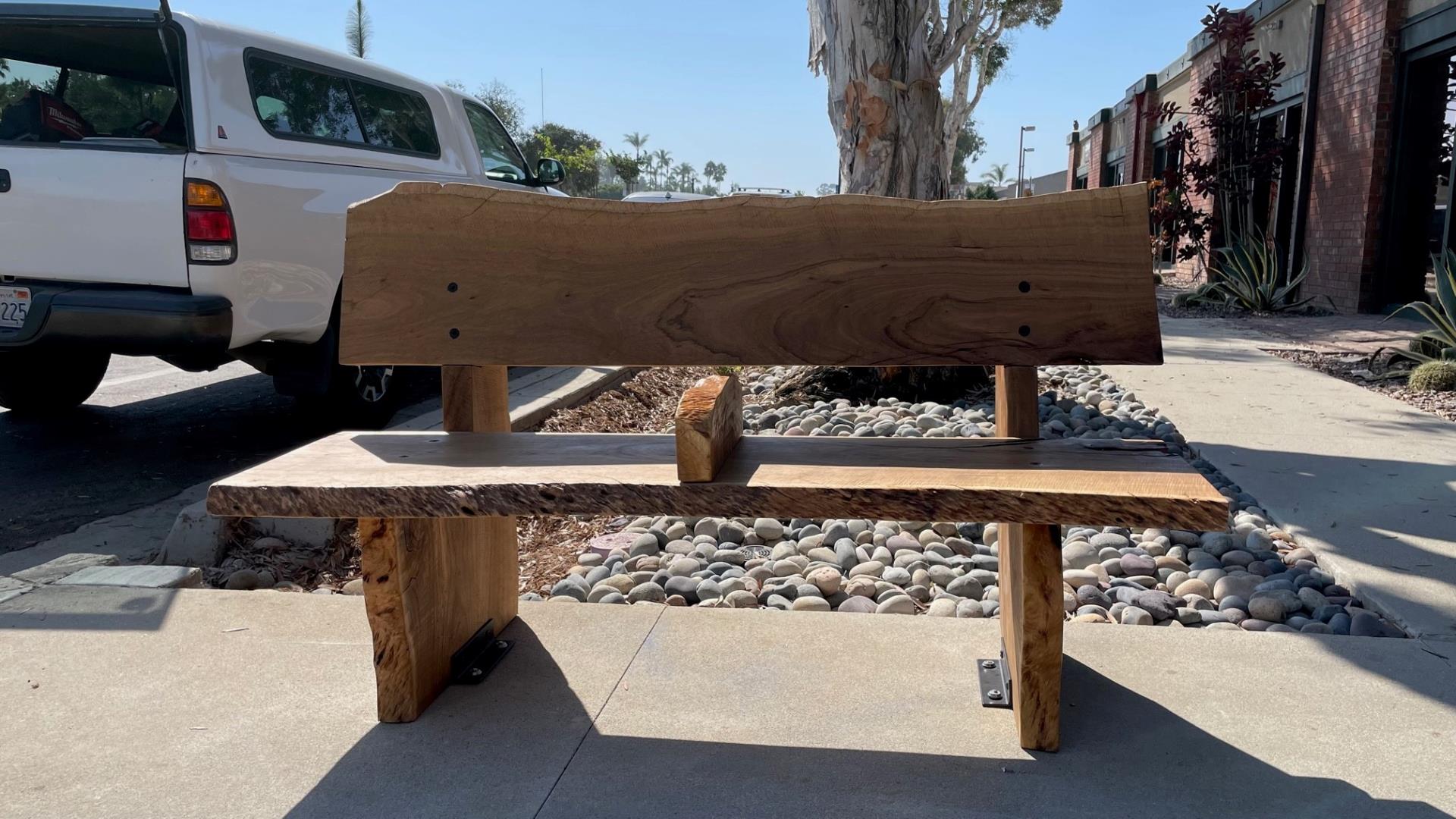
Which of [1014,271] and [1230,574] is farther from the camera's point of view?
[1230,574]

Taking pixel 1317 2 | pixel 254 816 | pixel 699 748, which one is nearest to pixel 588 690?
pixel 699 748

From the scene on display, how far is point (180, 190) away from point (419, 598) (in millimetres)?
2755

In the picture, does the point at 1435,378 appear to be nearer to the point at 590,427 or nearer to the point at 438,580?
the point at 590,427

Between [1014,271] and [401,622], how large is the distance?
154 cm

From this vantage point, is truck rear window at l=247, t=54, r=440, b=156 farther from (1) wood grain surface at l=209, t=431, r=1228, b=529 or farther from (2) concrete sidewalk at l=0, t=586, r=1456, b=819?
(1) wood grain surface at l=209, t=431, r=1228, b=529

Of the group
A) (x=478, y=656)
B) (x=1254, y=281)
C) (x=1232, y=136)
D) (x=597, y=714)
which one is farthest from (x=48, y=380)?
(x=1232, y=136)

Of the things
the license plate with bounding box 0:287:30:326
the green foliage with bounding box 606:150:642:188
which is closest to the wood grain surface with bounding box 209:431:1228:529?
the license plate with bounding box 0:287:30:326

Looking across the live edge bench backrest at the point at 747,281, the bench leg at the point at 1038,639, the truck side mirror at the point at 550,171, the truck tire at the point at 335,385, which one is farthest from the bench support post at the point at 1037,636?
the truck side mirror at the point at 550,171

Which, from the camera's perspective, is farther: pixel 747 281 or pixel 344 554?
pixel 344 554

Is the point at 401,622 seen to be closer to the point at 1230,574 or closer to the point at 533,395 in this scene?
the point at 1230,574

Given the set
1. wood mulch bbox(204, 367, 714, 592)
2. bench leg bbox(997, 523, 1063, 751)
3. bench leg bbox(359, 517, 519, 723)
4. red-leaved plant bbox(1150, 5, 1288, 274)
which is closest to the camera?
bench leg bbox(997, 523, 1063, 751)

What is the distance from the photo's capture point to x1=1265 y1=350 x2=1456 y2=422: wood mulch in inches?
237

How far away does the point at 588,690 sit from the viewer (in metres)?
2.47

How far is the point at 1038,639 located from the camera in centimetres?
211
